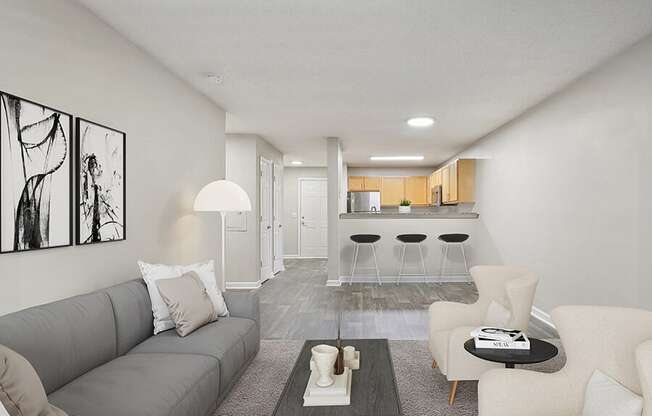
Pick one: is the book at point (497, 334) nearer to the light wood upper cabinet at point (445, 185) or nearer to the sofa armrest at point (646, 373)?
the sofa armrest at point (646, 373)

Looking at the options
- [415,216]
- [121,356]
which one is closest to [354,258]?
[415,216]

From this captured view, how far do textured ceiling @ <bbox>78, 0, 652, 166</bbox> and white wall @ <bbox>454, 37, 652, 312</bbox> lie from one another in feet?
0.94

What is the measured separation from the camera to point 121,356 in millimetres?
2570

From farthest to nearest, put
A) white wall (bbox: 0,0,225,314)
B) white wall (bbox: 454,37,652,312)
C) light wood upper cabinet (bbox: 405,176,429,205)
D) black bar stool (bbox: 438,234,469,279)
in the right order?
light wood upper cabinet (bbox: 405,176,429,205), black bar stool (bbox: 438,234,469,279), white wall (bbox: 454,37,652,312), white wall (bbox: 0,0,225,314)

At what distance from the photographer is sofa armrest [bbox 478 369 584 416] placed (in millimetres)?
1881

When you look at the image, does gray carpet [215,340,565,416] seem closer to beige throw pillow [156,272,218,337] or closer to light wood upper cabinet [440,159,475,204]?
beige throw pillow [156,272,218,337]

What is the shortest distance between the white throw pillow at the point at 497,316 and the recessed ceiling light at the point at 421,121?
3.42 meters

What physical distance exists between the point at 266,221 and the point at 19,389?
6604 mm

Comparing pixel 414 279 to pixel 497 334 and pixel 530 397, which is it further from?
pixel 530 397

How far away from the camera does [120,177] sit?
129 inches

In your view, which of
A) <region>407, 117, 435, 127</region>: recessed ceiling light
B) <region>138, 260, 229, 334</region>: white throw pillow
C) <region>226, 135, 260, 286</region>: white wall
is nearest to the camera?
<region>138, 260, 229, 334</region>: white throw pillow

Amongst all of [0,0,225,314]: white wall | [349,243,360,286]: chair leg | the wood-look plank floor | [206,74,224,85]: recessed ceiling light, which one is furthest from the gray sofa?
[349,243,360,286]: chair leg

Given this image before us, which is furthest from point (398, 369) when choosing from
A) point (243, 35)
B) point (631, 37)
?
point (631, 37)

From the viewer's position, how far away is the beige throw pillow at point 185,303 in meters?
2.87
